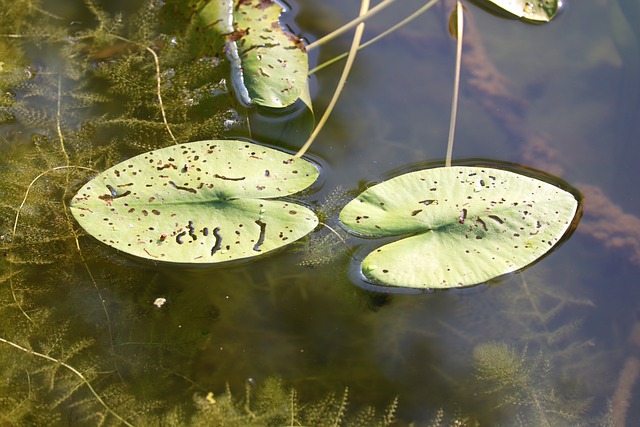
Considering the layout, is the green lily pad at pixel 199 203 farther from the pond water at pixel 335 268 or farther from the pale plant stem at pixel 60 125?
the pale plant stem at pixel 60 125

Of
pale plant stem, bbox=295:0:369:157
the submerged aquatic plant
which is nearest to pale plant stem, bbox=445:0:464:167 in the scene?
pale plant stem, bbox=295:0:369:157

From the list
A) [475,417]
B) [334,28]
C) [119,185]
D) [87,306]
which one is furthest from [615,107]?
[87,306]

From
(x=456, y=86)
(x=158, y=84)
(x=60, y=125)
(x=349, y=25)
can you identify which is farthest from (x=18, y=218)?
(x=456, y=86)

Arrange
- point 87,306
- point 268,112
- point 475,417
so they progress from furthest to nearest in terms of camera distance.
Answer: point 268,112 → point 87,306 → point 475,417

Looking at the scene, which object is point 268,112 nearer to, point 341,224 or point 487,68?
point 341,224

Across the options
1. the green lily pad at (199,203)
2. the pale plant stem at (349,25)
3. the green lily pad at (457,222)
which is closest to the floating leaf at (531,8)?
the pale plant stem at (349,25)

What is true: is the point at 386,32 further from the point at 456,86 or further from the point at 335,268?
the point at 335,268
